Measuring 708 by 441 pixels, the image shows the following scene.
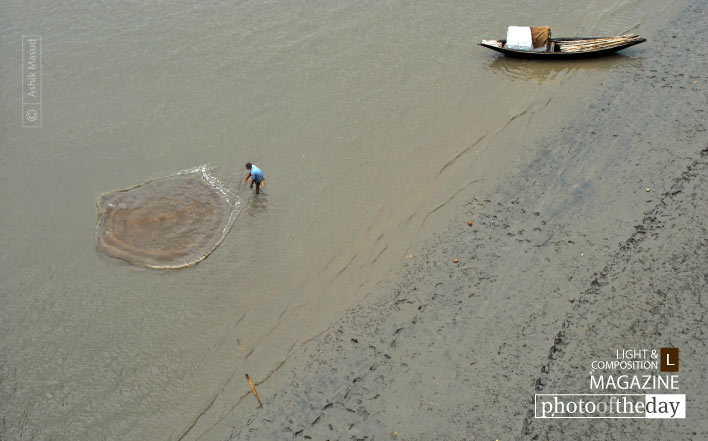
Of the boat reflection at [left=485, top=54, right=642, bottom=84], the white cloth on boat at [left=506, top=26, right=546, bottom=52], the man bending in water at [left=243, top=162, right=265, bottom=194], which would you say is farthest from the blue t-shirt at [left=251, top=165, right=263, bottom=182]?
the white cloth on boat at [left=506, top=26, right=546, bottom=52]

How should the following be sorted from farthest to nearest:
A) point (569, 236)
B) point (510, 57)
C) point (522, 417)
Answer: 1. point (510, 57)
2. point (569, 236)
3. point (522, 417)

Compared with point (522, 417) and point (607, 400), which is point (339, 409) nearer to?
point (522, 417)

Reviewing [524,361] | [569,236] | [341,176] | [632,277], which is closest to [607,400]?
[524,361]

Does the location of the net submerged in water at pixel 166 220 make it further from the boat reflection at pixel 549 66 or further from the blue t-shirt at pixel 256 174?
the boat reflection at pixel 549 66

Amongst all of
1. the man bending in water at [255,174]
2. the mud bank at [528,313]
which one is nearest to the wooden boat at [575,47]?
the mud bank at [528,313]

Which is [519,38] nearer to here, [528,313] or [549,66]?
[549,66]
